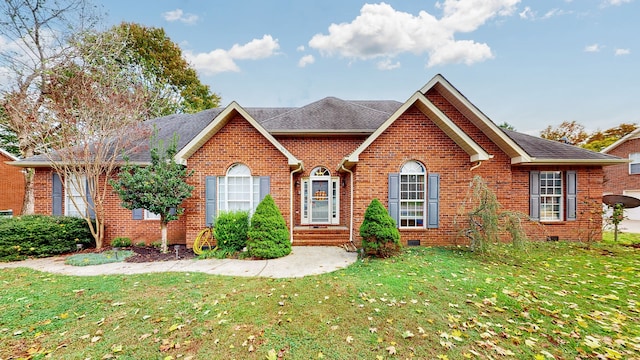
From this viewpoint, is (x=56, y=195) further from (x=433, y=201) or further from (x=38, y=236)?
(x=433, y=201)

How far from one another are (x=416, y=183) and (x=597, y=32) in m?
12.2

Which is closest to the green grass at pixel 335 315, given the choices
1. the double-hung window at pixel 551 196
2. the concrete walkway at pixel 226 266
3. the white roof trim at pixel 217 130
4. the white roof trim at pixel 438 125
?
the concrete walkway at pixel 226 266

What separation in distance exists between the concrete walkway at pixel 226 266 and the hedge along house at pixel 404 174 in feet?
5.06

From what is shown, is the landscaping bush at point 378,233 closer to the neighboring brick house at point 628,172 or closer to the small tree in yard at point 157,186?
the small tree in yard at point 157,186

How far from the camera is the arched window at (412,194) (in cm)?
845

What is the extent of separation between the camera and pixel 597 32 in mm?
10961

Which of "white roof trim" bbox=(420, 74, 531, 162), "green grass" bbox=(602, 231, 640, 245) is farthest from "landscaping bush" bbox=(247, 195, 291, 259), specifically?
"green grass" bbox=(602, 231, 640, 245)

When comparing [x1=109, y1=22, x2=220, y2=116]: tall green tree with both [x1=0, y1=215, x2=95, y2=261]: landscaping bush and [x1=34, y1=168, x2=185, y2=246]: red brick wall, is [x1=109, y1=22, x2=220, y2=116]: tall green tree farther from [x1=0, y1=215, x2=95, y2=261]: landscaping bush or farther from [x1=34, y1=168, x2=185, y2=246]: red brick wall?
[x1=0, y1=215, x2=95, y2=261]: landscaping bush

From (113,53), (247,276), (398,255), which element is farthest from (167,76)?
(398,255)

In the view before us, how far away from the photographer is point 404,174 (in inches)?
332

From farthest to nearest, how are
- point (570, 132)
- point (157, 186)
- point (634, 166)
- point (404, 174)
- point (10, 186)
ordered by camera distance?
point (570, 132) → point (10, 186) → point (634, 166) → point (404, 174) → point (157, 186)

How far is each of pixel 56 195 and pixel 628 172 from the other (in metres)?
34.2

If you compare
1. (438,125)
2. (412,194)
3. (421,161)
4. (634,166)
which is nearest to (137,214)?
(412,194)

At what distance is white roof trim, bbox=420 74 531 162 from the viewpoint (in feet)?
A: 27.4
